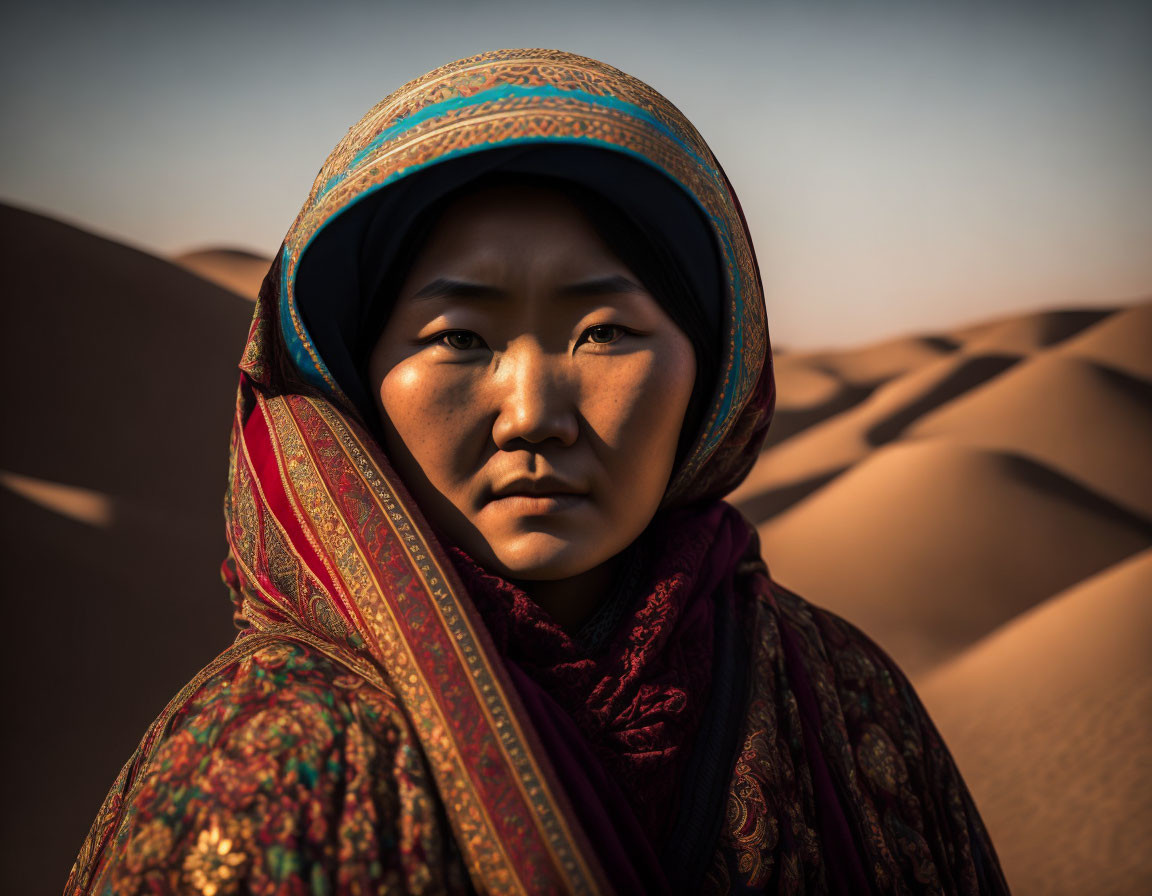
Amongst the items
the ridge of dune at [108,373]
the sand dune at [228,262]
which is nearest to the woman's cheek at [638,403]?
the ridge of dune at [108,373]

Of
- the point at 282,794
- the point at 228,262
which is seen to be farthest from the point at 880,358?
the point at 282,794

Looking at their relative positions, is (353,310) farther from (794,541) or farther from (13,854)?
(794,541)

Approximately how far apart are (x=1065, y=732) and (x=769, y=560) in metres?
4.96

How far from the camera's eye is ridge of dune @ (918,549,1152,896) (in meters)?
5.60

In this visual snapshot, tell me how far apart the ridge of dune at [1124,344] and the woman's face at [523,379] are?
17070mm

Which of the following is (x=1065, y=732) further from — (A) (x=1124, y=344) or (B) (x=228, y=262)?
(B) (x=228, y=262)

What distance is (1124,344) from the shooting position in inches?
741

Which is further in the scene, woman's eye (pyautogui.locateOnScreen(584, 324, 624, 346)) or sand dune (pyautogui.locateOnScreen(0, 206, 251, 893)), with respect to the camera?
sand dune (pyautogui.locateOnScreen(0, 206, 251, 893))

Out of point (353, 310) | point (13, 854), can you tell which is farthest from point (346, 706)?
point (13, 854)

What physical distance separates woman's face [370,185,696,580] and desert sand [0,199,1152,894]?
3.86 meters

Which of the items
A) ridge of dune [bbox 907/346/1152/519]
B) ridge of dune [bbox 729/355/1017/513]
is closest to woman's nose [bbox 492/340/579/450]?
ridge of dune [bbox 907/346/1152/519]

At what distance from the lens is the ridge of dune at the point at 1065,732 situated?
560 centimetres

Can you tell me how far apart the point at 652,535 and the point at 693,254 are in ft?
1.96

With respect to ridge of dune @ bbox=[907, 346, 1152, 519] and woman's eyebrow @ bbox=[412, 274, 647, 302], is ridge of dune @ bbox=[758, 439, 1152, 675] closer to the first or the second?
ridge of dune @ bbox=[907, 346, 1152, 519]
